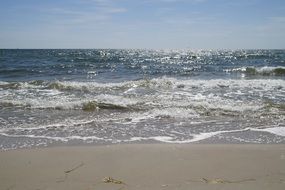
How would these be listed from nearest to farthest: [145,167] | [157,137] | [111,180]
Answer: [111,180] < [145,167] < [157,137]

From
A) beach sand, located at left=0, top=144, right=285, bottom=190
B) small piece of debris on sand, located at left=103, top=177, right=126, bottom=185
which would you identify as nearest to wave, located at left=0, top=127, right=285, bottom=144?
beach sand, located at left=0, top=144, right=285, bottom=190

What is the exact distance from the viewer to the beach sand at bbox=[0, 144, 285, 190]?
3.72 meters

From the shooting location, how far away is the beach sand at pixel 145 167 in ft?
12.2

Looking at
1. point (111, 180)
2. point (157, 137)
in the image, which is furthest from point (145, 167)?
point (157, 137)

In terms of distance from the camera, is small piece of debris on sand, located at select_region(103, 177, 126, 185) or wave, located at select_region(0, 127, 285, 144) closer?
small piece of debris on sand, located at select_region(103, 177, 126, 185)

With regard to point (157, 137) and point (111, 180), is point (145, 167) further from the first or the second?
point (157, 137)

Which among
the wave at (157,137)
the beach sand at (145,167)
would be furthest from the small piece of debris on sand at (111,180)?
the wave at (157,137)

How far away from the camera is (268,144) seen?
5.65 meters

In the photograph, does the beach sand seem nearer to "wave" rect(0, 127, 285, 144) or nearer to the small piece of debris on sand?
the small piece of debris on sand

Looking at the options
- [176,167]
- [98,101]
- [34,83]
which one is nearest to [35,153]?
[176,167]

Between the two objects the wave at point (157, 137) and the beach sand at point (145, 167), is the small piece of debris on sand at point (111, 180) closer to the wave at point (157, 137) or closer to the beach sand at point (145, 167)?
the beach sand at point (145, 167)

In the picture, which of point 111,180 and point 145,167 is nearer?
point 111,180

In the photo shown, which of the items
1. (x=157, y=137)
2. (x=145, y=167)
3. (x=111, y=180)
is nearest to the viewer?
(x=111, y=180)

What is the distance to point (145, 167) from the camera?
4.34 metres
